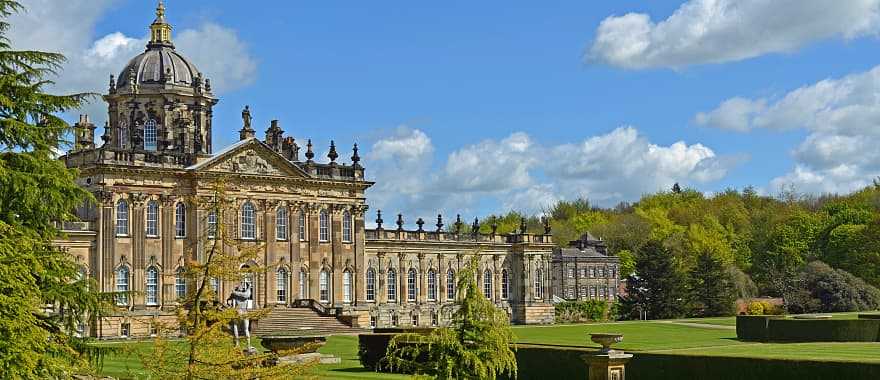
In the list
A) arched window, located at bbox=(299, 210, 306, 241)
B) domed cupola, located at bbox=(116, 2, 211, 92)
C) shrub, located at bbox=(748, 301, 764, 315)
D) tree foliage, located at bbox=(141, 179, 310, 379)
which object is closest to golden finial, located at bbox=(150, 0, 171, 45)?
domed cupola, located at bbox=(116, 2, 211, 92)

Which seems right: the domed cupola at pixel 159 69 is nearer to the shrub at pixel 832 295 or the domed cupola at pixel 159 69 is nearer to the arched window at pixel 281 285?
the arched window at pixel 281 285

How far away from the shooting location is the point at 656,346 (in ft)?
153

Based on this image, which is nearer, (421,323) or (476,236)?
(421,323)

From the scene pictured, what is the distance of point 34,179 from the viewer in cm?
2091

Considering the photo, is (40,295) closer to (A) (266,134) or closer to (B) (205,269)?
(B) (205,269)

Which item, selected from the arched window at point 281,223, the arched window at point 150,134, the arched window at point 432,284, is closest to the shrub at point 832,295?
the arched window at point 432,284

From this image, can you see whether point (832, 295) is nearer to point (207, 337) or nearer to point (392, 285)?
point (392, 285)

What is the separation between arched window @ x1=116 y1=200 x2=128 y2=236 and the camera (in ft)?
188

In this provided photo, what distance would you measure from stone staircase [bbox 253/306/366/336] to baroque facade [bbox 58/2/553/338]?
123cm

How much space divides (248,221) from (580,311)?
2984 centimetres

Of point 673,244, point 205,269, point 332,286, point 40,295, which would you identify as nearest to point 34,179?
point 40,295

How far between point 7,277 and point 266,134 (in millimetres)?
48853

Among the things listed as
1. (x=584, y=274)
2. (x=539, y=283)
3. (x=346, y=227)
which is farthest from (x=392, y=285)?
(x=584, y=274)

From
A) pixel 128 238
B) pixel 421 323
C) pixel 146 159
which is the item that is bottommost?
pixel 421 323
